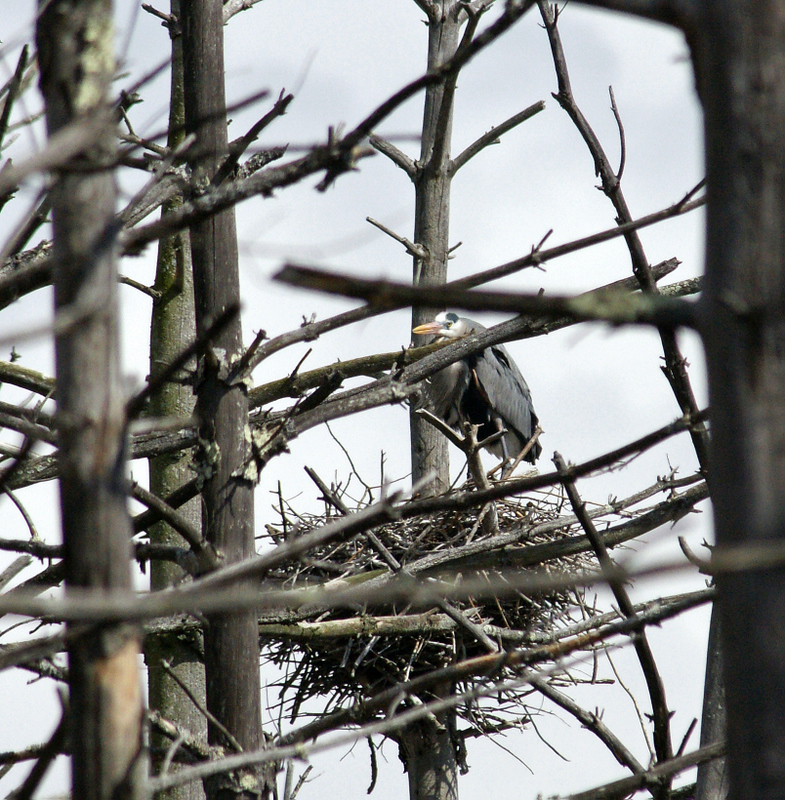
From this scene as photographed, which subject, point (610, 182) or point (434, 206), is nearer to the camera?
point (610, 182)

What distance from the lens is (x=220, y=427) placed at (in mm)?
3293

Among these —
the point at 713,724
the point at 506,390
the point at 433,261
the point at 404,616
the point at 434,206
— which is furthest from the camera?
the point at 506,390

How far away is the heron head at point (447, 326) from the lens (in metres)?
8.64

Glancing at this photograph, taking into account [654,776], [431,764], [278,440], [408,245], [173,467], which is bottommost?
[654,776]

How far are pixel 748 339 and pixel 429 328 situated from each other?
24.8 feet

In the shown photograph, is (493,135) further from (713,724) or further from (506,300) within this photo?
(506,300)

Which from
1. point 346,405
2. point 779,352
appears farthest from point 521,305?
point 346,405

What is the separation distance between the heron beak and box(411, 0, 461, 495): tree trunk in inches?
27.6

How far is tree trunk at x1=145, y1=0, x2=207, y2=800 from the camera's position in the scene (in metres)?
5.42

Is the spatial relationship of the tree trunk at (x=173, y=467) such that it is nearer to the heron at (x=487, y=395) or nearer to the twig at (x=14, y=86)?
the twig at (x=14, y=86)

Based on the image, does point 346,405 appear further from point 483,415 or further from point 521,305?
point 483,415

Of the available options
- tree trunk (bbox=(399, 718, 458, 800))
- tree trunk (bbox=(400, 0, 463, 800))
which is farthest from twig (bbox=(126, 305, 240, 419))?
tree trunk (bbox=(399, 718, 458, 800))

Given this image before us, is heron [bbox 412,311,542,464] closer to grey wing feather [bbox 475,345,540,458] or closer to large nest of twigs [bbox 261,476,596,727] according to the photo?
grey wing feather [bbox 475,345,540,458]

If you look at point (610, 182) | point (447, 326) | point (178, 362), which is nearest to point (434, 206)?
point (447, 326)
